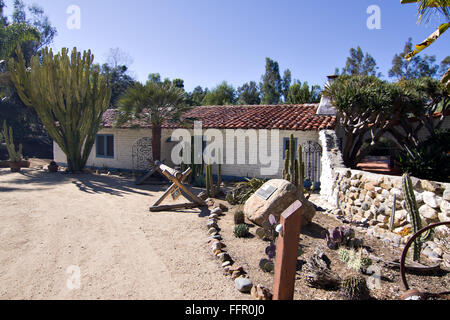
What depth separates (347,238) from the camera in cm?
510

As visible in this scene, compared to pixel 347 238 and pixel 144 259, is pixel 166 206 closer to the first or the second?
pixel 144 259

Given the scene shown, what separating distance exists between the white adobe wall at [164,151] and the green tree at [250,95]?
19.6m

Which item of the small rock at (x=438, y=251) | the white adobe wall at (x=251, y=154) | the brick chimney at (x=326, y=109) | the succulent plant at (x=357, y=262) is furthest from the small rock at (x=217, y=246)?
the brick chimney at (x=326, y=109)

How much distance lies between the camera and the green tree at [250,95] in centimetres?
3325

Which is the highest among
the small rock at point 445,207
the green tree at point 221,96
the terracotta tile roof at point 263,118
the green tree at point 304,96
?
the green tree at point 221,96

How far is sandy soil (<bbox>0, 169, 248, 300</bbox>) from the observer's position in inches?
144

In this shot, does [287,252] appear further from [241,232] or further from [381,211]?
[381,211]

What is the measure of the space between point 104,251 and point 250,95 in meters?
30.6

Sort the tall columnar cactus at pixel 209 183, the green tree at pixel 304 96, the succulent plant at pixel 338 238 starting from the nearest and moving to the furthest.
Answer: the succulent plant at pixel 338 238
the tall columnar cactus at pixel 209 183
the green tree at pixel 304 96

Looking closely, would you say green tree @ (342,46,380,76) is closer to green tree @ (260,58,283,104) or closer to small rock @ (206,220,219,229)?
green tree @ (260,58,283,104)

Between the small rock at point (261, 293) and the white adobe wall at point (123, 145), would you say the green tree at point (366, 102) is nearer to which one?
the small rock at point (261, 293)

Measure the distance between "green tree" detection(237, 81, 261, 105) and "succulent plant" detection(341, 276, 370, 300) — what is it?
30.3 m

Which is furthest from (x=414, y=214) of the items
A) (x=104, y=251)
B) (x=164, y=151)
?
(x=164, y=151)
